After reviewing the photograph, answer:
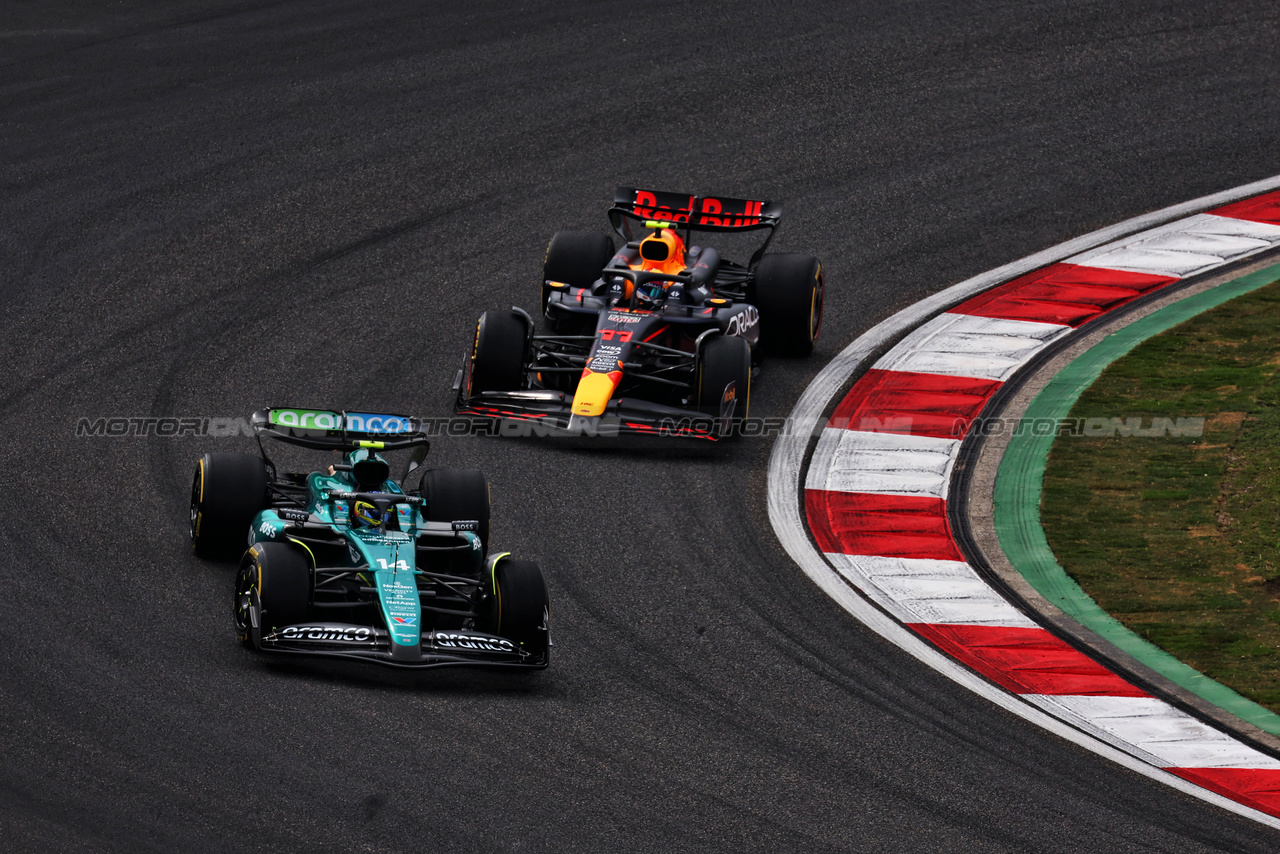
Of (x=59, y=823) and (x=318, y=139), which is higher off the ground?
(x=318, y=139)

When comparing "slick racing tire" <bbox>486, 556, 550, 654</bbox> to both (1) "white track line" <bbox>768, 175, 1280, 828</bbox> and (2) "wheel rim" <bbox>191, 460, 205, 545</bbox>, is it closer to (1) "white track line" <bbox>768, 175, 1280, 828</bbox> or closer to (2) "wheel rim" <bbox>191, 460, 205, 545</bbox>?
(2) "wheel rim" <bbox>191, 460, 205, 545</bbox>

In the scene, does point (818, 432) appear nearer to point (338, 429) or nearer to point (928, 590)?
point (928, 590)

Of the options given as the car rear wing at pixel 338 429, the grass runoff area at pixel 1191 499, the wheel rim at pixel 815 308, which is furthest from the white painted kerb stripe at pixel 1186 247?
the car rear wing at pixel 338 429

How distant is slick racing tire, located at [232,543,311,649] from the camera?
923 centimetres

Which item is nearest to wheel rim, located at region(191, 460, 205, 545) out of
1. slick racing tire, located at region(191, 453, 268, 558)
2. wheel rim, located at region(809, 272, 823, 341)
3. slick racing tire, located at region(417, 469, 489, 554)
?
slick racing tire, located at region(191, 453, 268, 558)

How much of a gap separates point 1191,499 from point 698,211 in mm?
4795

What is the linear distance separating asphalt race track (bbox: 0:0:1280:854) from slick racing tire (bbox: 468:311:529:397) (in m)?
0.50

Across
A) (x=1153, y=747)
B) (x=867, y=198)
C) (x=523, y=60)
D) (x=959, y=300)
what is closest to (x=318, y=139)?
(x=523, y=60)

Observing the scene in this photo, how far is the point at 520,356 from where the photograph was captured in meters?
13.8

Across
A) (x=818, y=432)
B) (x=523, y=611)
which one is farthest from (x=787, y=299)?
(x=523, y=611)

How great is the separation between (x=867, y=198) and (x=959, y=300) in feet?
7.22

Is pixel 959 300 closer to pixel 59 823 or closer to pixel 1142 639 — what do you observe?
pixel 1142 639

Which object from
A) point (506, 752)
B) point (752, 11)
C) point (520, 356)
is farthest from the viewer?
point (752, 11)

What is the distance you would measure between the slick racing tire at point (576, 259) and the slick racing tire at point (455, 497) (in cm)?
473
